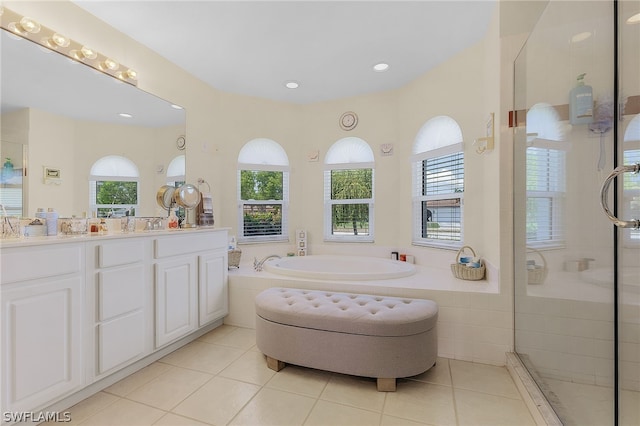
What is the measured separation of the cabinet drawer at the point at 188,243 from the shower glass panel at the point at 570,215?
2506 millimetres

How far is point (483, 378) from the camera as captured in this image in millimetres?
1968

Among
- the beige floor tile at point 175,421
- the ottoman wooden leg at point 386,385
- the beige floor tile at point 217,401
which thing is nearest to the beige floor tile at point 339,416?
the ottoman wooden leg at point 386,385

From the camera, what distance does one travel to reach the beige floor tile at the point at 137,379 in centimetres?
186

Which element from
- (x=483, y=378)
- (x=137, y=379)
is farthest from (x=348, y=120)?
(x=137, y=379)

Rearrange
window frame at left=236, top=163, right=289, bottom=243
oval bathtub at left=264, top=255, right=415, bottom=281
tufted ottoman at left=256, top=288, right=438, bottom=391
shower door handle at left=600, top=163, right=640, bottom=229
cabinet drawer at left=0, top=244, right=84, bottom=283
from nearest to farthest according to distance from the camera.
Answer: shower door handle at left=600, top=163, right=640, bottom=229 < cabinet drawer at left=0, top=244, right=84, bottom=283 < tufted ottoman at left=256, top=288, right=438, bottom=391 < oval bathtub at left=264, top=255, right=415, bottom=281 < window frame at left=236, top=163, right=289, bottom=243

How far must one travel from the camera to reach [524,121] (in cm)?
200

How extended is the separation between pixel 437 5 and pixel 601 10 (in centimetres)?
114

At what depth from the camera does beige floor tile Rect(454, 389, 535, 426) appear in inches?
61.1

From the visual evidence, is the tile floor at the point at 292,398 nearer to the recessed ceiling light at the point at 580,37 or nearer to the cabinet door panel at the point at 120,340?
the cabinet door panel at the point at 120,340

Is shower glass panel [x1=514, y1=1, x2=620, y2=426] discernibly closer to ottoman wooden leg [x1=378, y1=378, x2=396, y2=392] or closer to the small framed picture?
ottoman wooden leg [x1=378, y1=378, x2=396, y2=392]

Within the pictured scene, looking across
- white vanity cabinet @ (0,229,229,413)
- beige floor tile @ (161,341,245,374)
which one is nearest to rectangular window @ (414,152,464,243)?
beige floor tile @ (161,341,245,374)

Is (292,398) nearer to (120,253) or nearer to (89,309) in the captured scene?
(89,309)

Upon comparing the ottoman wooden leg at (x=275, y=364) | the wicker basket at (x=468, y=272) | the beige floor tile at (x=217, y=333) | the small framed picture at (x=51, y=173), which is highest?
the small framed picture at (x=51, y=173)

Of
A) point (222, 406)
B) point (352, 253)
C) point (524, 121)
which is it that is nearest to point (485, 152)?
point (524, 121)
